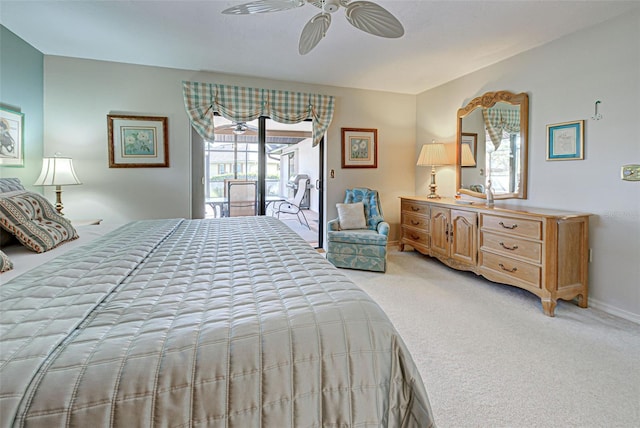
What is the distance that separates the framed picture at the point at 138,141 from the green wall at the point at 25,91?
0.64 meters

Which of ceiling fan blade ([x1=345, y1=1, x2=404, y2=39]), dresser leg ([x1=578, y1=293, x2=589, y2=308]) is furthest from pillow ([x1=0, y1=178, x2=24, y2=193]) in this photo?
dresser leg ([x1=578, y1=293, x2=589, y2=308])

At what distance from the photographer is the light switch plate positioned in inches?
99.3

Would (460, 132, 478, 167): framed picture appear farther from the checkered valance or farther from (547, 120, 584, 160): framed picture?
the checkered valance

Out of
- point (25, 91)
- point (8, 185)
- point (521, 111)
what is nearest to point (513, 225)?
point (521, 111)

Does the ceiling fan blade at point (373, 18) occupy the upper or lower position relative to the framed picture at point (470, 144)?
upper

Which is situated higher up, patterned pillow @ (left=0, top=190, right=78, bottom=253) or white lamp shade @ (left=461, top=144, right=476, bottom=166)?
white lamp shade @ (left=461, top=144, right=476, bottom=166)

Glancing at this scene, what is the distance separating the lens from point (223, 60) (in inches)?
142

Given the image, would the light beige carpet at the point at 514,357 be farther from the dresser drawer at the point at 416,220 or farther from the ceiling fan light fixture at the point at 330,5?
the ceiling fan light fixture at the point at 330,5

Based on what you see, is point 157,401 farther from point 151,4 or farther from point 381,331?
point 151,4

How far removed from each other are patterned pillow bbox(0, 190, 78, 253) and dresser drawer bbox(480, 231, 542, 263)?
3.60 meters

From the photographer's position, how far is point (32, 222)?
1954 mm

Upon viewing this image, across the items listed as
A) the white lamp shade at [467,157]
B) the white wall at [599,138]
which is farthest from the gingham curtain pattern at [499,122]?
the white lamp shade at [467,157]

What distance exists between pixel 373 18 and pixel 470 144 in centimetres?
269

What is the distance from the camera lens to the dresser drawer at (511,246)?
110 inches
